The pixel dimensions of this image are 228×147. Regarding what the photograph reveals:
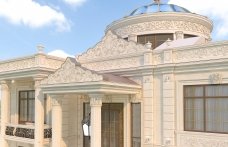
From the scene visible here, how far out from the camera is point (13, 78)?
14.5m

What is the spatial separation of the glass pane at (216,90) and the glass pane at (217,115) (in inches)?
7.2

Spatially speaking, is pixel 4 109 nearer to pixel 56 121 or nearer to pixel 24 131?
pixel 24 131

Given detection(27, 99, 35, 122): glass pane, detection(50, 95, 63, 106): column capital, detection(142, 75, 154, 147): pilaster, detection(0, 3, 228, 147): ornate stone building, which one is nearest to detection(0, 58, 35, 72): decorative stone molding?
detection(0, 3, 228, 147): ornate stone building

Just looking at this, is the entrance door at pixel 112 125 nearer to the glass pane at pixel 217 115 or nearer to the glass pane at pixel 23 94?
the glass pane at pixel 217 115

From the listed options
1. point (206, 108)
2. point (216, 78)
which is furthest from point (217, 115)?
point (216, 78)

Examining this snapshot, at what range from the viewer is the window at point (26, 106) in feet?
50.7

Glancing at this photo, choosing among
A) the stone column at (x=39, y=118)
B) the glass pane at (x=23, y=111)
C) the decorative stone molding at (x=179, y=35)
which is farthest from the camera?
the glass pane at (x=23, y=111)

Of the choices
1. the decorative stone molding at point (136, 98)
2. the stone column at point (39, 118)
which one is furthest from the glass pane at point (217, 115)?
the stone column at point (39, 118)

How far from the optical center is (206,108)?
995 centimetres

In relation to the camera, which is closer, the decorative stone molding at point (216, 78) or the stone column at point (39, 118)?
the decorative stone molding at point (216, 78)

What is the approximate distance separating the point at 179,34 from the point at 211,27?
340 cm

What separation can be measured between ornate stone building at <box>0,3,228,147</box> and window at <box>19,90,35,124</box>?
0.19 feet

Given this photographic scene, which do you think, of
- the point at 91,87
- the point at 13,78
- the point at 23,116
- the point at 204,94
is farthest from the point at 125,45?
the point at 23,116

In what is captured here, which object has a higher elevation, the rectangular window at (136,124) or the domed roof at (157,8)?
the domed roof at (157,8)
